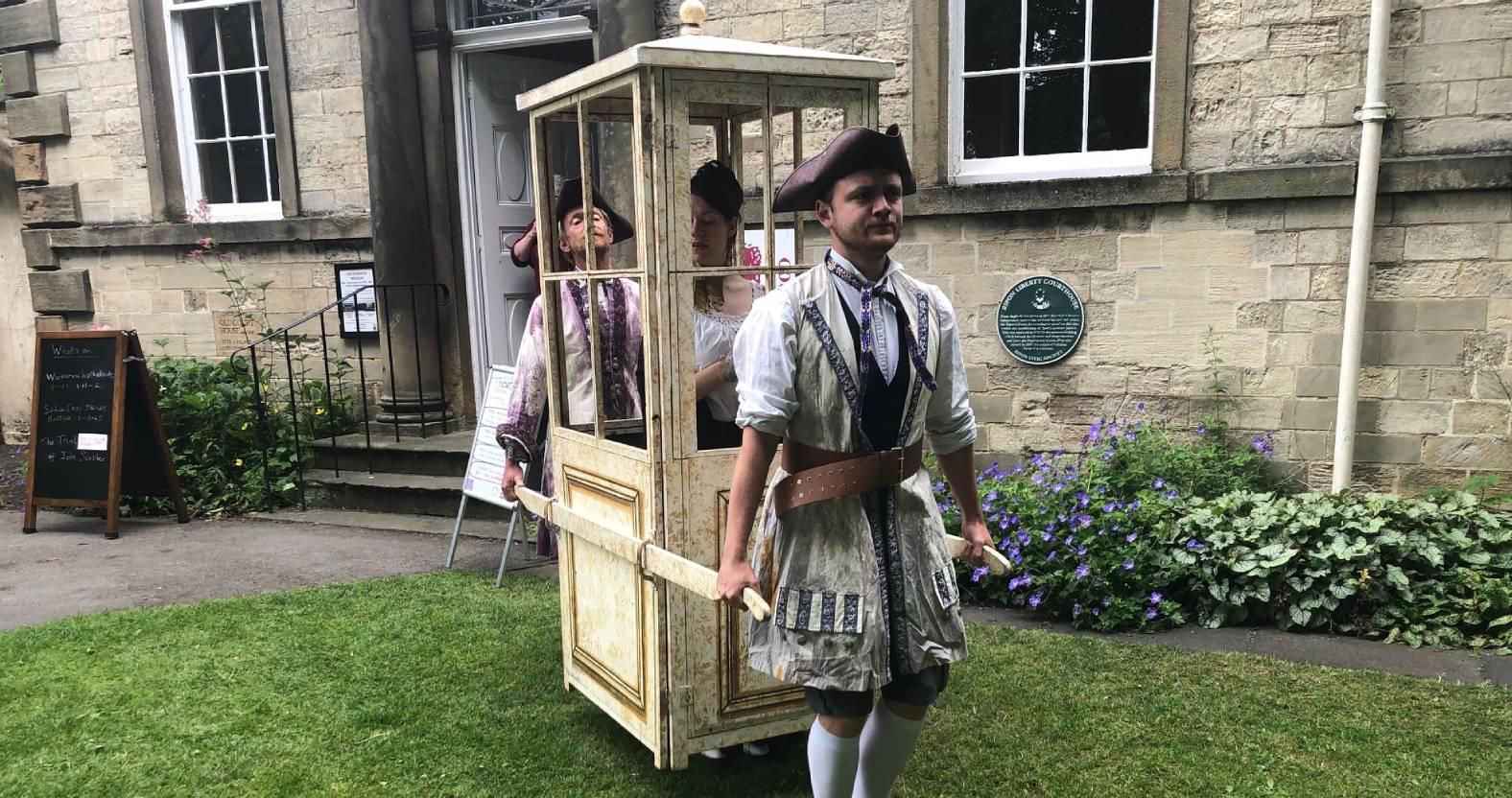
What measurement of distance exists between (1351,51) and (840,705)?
4.74m

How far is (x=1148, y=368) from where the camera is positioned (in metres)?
5.61

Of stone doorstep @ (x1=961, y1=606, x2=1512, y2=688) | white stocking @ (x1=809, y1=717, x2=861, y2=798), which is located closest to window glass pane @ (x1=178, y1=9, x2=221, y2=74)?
stone doorstep @ (x1=961, y1=606, x2=1512, y2=688)

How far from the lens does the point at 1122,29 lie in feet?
18.6

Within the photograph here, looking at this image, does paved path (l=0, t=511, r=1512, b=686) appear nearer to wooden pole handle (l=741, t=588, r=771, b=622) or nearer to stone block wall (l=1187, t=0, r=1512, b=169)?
wooden pole handle (l=741, t=588, r=771, b=622)

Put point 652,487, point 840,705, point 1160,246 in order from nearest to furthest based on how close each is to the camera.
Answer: point 840,705 → point 652,487 → point 1160,246

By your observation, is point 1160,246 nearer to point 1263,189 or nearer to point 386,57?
point 1263,189

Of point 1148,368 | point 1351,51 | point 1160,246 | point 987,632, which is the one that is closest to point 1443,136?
point 1351,51

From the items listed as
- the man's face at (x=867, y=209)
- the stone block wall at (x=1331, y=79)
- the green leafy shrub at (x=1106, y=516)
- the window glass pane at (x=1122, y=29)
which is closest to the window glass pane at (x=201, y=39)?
the window glass pane at (x=1122, y=29)

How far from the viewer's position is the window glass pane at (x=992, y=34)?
589 cm

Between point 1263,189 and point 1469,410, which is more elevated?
point 1263,189

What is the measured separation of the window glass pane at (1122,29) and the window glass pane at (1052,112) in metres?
0.21

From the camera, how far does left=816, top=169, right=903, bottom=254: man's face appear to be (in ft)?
7.14

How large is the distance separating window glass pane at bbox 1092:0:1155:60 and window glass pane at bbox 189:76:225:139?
278 inches

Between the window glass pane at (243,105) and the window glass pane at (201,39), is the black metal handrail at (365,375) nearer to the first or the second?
the window glass pane at (243,105)
